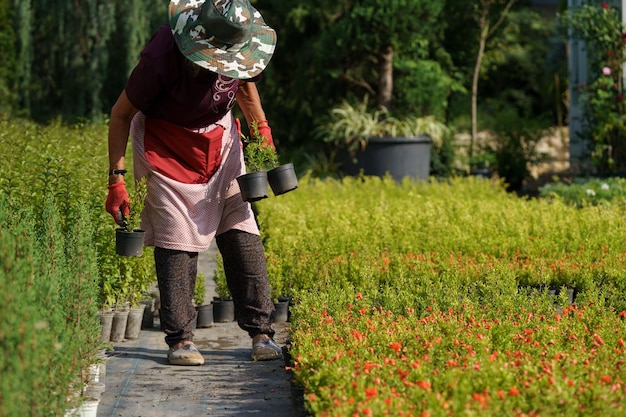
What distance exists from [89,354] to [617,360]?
2131 mm

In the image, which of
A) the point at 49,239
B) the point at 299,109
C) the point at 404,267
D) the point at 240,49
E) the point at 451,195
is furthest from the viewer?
the point at 299,109

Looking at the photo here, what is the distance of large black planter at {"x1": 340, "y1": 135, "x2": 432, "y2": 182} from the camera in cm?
1444

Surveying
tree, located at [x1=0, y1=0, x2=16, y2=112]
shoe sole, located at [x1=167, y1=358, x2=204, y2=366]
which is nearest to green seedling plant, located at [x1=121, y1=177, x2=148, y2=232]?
shoe sole, located at [x1=167, y1=358, x2=204, y2=366]

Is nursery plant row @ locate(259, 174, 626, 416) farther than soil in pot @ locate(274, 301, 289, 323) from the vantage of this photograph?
No

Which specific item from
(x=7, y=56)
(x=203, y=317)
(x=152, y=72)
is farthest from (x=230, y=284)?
(x=7, y=56)

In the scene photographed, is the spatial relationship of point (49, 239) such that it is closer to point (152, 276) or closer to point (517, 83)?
point (152, 276)

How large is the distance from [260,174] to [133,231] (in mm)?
675

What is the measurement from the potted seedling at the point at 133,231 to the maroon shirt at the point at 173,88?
368 mm

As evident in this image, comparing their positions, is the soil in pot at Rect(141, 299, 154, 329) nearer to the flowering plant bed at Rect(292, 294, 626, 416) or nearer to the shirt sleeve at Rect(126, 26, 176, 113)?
the flowering plant bed at Rect(292, 294, 626, 416)

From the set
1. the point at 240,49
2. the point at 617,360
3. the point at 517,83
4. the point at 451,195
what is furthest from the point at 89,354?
the point at 517,83

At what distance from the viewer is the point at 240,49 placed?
199 inches

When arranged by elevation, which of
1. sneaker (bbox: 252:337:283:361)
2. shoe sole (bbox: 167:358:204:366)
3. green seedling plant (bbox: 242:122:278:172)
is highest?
green seedling plant (bbox: 242:122:278:172)

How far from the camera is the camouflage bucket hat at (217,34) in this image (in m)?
4.84

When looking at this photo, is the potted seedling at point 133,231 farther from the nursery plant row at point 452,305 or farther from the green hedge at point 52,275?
the nursery plant row at point 452,305
